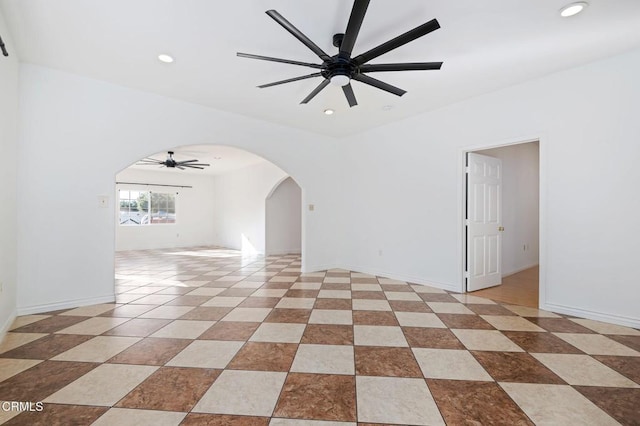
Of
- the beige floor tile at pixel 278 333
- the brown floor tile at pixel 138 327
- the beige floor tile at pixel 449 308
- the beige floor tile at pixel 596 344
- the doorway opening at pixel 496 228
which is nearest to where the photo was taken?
the beige floor tile at pixel 596 344

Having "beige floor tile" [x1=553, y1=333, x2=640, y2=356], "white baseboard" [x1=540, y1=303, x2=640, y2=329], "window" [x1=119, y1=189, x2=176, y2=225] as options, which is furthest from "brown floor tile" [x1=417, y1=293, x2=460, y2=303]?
"window" [x1=119, y1=189, x2=176, y2=225]

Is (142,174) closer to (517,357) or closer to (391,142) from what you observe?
(391,142)

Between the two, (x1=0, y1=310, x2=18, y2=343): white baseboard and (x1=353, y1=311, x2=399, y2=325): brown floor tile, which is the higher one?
(x1=0, y1=310, x2=18, y2=343): white baseboard

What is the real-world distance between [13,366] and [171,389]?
54.7 inches

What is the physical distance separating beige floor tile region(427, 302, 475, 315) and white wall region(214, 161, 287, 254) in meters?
5.37

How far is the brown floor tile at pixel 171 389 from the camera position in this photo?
5.66 feet

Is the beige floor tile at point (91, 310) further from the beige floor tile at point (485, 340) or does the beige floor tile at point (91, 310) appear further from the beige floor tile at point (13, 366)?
the beige floor tile at point (485, 340)

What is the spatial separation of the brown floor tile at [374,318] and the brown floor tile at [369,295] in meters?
0.63

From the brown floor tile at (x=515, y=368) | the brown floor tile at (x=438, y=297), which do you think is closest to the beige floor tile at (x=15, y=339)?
the brown floor tile at (x=515, y=368)

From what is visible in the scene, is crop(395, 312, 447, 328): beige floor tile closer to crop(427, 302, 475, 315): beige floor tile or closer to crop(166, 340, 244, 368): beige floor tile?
crop(427, 302, 475, 315): beige floor tile

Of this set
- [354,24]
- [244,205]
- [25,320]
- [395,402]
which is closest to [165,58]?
[354,24]

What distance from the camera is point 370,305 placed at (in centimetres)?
367

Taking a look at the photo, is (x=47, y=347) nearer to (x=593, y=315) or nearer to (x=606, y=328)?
(x=606, y=328)

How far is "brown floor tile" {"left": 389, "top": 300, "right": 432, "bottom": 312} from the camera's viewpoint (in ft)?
11.4
